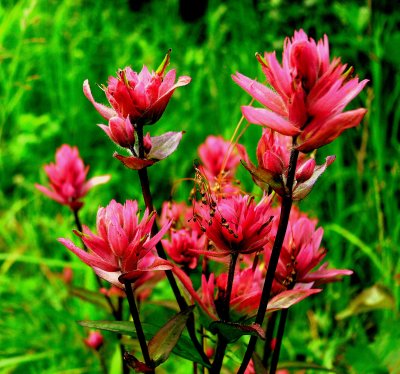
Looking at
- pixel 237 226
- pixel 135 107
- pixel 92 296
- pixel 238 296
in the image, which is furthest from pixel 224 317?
pixel 92 296

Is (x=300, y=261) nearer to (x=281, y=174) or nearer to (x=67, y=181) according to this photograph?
(x=281, y=174)

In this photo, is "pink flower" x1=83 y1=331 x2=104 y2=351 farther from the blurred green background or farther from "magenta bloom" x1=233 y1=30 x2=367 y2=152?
"magenta bloom" x1=233 y1=30 x2=367 y2=152

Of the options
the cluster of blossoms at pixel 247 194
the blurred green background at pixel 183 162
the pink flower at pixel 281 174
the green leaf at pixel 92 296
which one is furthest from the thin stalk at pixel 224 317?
the blurred green background at pixel 183 162

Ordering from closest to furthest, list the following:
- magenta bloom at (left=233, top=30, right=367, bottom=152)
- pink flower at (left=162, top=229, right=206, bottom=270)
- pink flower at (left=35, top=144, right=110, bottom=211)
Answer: magenta bloom at (left=233, top=30, right=367, bottom=152)
pink flower at (left=162, top=229, right=206, bottom=270)
pink flower at (left=35, top=144, right=110, bottom=211)

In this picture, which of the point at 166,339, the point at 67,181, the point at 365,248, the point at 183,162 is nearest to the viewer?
the point at 166,339

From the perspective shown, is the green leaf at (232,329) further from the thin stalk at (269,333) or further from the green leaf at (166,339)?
the thin stalk at (269,333)

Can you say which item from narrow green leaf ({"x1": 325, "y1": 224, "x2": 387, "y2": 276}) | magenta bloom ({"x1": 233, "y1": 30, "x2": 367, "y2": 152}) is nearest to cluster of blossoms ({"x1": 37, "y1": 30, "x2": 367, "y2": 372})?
magenta bloom ({"x1": 233, "y1": 30, "x2": 367, "y2": 152})
